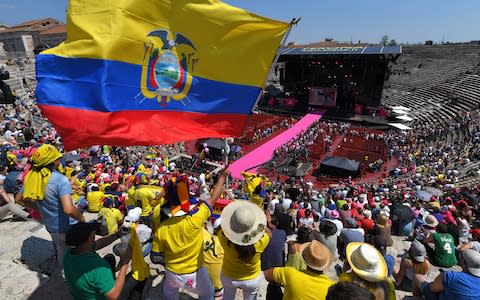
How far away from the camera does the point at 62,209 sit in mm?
3449

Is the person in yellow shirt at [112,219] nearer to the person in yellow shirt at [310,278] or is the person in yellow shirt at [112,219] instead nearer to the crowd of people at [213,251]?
the crowd of people at [213,251]

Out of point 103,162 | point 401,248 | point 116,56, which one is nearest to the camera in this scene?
point 116,56

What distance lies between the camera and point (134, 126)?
3871mm

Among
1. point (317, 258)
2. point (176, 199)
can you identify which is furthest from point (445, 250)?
point (176, 199)

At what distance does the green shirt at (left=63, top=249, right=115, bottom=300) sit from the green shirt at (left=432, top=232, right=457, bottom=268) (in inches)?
203

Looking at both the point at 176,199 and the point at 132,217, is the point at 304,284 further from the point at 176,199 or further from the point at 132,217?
the point at 132,217

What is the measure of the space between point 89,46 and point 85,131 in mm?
1049

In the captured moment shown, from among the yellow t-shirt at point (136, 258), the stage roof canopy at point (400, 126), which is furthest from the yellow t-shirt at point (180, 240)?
the stage roof canopy at point (400, 126)

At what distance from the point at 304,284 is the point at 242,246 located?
718mm

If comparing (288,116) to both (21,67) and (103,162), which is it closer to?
(103,162)

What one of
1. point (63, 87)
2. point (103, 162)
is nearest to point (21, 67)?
point (103, 162)

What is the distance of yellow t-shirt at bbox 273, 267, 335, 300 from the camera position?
8.43 feet

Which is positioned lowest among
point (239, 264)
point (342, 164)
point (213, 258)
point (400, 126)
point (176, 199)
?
point (342, 164)

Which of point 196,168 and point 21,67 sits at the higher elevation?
point 21,67
